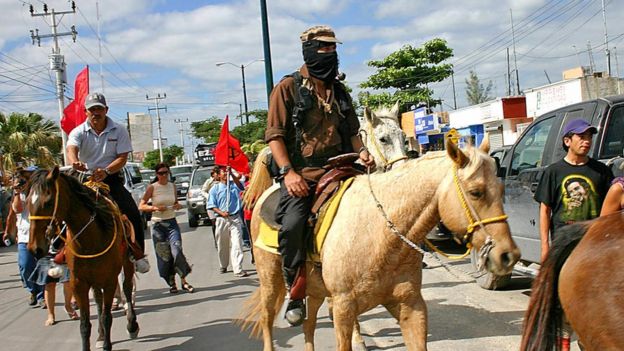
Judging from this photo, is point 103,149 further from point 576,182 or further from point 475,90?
point 475,90

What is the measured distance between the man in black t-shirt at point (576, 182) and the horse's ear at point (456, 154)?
73.5 inches

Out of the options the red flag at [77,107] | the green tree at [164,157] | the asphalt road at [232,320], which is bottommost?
the asphalt road at [232,320]

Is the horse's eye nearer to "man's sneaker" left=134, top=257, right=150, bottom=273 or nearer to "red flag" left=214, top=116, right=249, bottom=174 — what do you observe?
"man's sneaker" left=134, top=257, right=150, bottom=273

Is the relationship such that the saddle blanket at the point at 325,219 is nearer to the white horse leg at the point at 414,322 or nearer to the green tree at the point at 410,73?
the white horse leg at the point at 414,322

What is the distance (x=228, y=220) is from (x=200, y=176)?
11139 millimetres

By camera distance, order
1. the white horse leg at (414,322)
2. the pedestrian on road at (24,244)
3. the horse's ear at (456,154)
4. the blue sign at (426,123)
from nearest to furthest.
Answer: the horse's ear at (456,154)
the white horse leg at (414,322)
the pedestrian on road at (24,244)
the blue sign at (426,123)

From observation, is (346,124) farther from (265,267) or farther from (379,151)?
(379,151)

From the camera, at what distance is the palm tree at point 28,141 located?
27672mm

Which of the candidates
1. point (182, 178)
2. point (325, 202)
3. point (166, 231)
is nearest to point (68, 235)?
point (325, 202)

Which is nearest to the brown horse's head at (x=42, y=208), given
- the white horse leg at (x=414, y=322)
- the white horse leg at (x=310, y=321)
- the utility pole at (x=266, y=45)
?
the white horse leg at (x=310, y=321)

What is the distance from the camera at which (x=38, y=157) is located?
2912 centimetres

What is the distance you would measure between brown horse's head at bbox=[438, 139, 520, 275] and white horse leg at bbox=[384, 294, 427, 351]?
27.9 inches

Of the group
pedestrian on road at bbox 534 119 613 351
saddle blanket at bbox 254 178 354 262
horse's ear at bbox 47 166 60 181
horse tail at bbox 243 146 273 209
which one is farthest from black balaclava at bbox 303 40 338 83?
horse's ear at bbox 47 166 60 181

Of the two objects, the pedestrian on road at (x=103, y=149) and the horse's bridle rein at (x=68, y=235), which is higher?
the pedestrian on road at (x=103, y=149)
